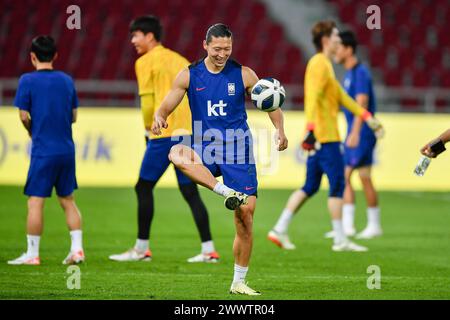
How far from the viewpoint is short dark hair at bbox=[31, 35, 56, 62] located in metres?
9.81

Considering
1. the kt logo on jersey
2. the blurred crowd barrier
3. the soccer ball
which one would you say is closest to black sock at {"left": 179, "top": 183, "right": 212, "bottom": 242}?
the kt logo on jersey

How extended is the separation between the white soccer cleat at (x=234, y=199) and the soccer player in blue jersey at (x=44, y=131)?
2826 millimetres

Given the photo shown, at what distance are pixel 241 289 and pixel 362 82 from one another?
593 cm

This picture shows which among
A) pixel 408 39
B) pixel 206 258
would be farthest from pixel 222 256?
pixel 408 39

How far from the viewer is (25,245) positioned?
11180mm

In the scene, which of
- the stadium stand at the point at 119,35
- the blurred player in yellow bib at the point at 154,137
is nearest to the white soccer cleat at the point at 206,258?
the blurred player in yellow bib at the point at 154,137

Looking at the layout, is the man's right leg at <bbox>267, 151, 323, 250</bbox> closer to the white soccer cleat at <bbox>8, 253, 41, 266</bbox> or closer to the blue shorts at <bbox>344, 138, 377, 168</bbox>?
the blue shorts at <bbox>344, 138, 377, 168</bbox>

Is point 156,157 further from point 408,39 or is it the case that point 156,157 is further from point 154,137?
point 408,39

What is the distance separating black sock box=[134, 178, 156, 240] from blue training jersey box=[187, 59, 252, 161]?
2488 mm

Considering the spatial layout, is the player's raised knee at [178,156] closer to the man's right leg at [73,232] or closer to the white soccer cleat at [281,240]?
the man's right leg at [73,232]

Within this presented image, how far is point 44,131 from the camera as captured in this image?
9812mm

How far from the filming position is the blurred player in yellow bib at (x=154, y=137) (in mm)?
10312
